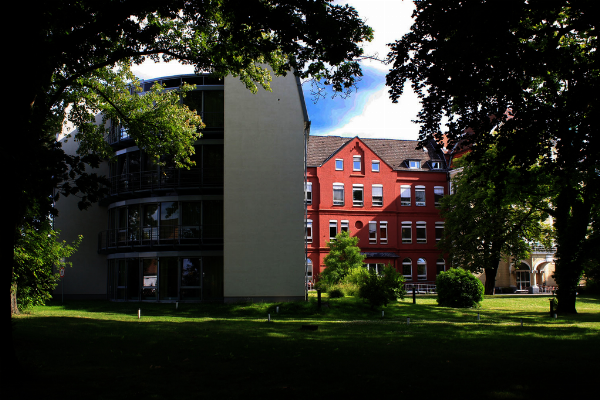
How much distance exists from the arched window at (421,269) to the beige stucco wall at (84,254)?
3175 centimetres

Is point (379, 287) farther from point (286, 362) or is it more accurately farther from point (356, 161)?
point (356, 161)

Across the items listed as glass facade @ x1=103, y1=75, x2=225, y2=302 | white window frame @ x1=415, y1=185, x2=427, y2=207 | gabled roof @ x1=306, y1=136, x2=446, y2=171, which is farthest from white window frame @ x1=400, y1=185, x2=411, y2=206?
glass facade @ x1=103, y1=75, x2=225, y2=302

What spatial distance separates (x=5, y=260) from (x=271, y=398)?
171 inches

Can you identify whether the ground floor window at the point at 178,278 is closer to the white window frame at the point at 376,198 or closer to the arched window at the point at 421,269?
the white window frame at the point at 376,198

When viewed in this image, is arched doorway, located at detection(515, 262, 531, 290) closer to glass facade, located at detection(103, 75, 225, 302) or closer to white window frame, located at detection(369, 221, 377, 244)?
white window frame, located at detection(369, 221, 377, 244)

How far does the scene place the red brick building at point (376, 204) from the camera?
162 feet

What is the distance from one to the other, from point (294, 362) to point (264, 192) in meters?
16.1

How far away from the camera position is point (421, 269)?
51.0 m

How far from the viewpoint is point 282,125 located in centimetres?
2466

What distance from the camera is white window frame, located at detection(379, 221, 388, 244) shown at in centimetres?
5066

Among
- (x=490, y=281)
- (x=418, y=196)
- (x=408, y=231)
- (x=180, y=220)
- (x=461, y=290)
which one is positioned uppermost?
(x=418, y=196)

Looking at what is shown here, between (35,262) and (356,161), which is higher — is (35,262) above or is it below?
below

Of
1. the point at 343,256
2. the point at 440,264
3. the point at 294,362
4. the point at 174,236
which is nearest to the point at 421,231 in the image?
the point at 440,264

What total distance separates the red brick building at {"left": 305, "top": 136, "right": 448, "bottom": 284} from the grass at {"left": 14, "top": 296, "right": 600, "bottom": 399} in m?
35.6
